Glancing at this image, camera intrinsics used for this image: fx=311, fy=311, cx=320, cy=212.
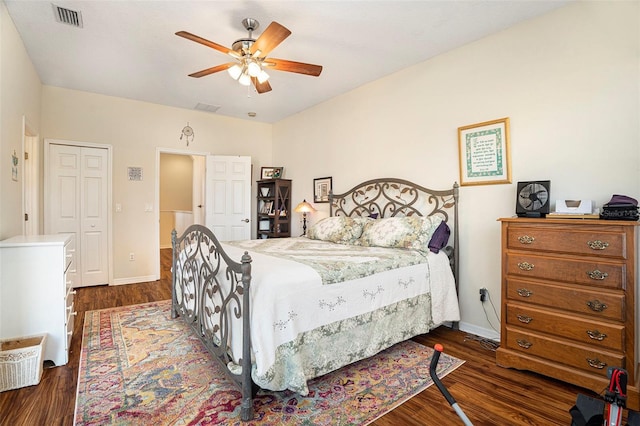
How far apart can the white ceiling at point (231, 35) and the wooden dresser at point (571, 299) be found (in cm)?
180

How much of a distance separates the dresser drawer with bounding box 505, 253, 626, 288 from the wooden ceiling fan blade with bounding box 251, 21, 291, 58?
232cm

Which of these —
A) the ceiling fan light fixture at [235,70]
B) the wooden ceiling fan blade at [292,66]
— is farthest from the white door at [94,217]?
the wooden ceiling fan blade at [292,66]

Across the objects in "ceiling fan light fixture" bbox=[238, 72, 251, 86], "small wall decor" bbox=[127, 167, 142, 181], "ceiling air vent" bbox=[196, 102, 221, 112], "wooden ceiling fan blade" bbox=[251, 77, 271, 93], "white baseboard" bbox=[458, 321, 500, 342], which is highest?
"ceiling air vent" bbox=[196, 102, 221, 112]

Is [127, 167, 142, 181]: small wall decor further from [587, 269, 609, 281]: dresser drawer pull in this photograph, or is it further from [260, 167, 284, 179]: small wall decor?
[587, 269, 609, 281]: dresser drawer pull

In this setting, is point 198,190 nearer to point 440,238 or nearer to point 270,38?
point 270,38

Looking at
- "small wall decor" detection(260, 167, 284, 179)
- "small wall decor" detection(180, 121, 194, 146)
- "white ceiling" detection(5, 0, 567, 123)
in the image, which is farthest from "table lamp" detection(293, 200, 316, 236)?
"small wall decor" detection(180, 121, 194, 146)

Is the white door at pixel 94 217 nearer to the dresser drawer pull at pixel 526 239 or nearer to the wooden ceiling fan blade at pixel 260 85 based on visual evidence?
the wooden ceiling fan blade at pixel 260 85

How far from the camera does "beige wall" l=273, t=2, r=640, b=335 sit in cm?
222

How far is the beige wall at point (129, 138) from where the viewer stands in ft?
14.2

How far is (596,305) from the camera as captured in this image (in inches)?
77.3

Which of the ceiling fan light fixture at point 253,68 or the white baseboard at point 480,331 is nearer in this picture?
the ceiling fan light fixture at point 253,68

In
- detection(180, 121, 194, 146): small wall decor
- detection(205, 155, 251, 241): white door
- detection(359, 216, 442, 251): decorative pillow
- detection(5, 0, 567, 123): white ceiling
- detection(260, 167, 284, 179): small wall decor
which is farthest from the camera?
detection(260, 167, 284, 179): small wall decor

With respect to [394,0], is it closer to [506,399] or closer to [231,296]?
[231,296]

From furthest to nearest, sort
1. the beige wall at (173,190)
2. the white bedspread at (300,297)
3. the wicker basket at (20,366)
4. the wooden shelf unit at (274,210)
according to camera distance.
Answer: the beige wall at (173,190) → the wooden shelf unit at (274,210) → the wicker basket at (20,366) → the white bedspread at (300,297)
